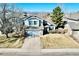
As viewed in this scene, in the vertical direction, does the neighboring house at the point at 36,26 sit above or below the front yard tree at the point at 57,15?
below

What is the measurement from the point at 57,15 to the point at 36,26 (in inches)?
18.9

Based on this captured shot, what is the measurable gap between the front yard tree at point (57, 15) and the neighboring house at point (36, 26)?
12 cm

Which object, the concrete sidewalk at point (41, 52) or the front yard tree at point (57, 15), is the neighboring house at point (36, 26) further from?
the concrete sidewalk at point (41, 52)

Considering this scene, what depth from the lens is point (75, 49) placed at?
6438 millimetres

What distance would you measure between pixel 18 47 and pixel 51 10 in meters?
1.00

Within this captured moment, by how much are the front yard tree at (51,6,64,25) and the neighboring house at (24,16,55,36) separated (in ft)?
0.39

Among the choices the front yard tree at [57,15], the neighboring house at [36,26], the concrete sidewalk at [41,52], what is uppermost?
the front yard tree at [57,15]

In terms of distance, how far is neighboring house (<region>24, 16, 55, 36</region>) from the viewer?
6.47 meters

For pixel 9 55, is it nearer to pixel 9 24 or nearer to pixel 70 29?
pixel 9 24

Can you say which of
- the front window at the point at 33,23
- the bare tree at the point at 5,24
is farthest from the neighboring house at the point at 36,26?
the bare tree at the point at 5,24

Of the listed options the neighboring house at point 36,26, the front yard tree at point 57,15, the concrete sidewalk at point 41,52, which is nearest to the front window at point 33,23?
the neighboring house at point 36,26

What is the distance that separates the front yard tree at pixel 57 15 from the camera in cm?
643

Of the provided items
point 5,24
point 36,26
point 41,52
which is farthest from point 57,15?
point 5,24

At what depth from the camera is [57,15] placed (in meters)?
6.44
